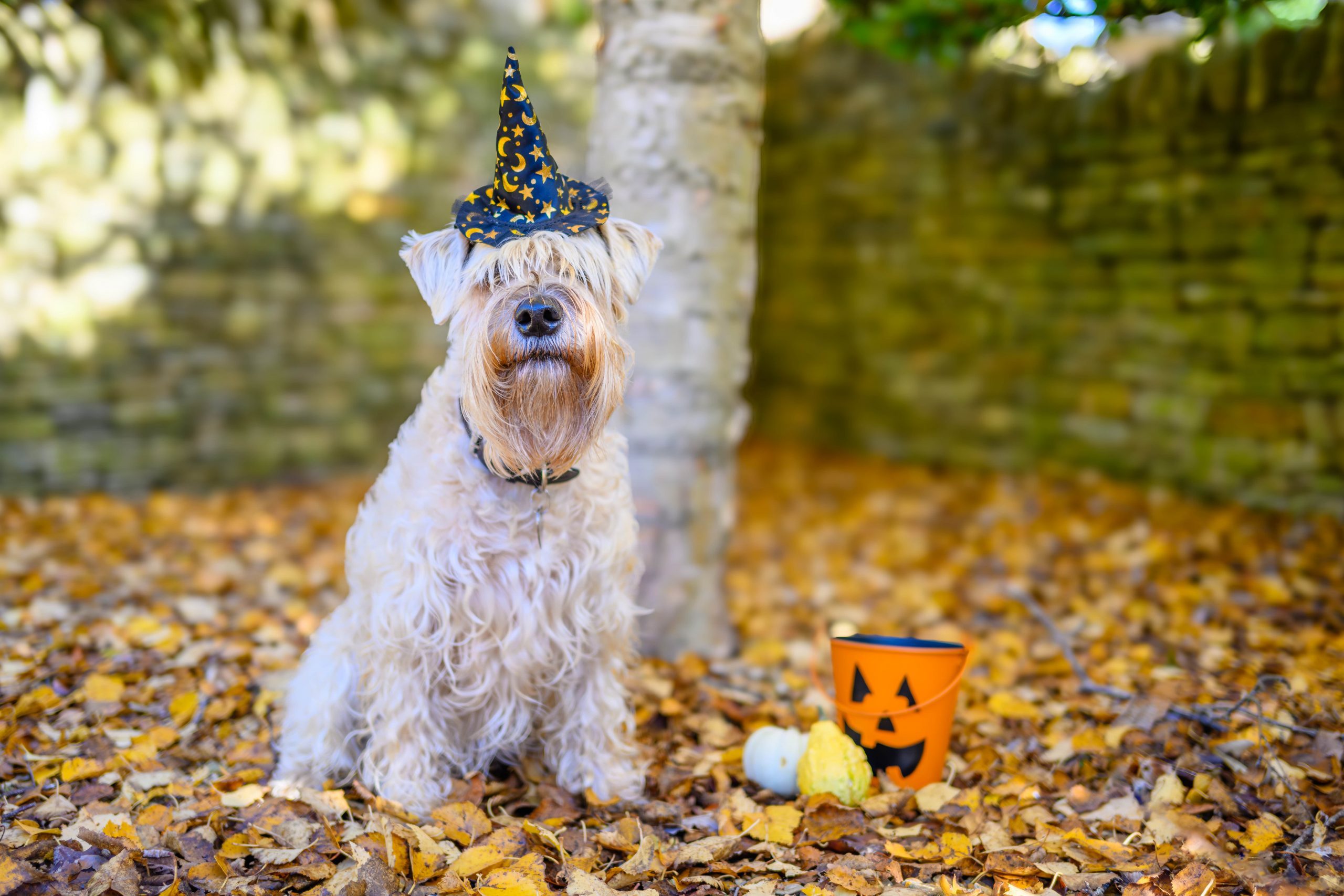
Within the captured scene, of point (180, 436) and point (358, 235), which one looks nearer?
point (180, 436)

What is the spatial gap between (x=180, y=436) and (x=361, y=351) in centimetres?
127

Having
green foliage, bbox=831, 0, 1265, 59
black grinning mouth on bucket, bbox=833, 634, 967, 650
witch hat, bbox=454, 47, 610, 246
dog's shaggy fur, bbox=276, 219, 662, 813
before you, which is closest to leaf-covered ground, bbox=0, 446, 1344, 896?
dog's shaggy fur, bbox=276, 219, 662, 813

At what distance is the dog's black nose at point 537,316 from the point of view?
6.82 ft

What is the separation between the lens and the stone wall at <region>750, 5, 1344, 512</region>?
4473 mm

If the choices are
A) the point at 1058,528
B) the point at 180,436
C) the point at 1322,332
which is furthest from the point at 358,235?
the point at 1322,332

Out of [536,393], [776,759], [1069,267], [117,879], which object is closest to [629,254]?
[536,393]

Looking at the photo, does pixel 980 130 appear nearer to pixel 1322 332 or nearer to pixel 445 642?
pixel 1322 332

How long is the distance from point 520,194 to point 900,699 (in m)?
1.65

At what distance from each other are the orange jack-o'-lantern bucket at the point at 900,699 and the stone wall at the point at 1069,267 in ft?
10.3

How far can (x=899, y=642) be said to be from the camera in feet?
8.46

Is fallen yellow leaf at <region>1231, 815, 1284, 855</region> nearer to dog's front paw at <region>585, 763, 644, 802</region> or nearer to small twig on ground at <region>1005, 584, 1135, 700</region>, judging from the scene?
small twig on ground at <region>1005, 584, 1135, 700</region>

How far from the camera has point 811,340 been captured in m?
7.18

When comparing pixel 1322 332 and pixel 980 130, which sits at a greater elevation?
pixel 980 130

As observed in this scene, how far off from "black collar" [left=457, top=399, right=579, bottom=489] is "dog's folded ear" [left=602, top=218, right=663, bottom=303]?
0.48 m
